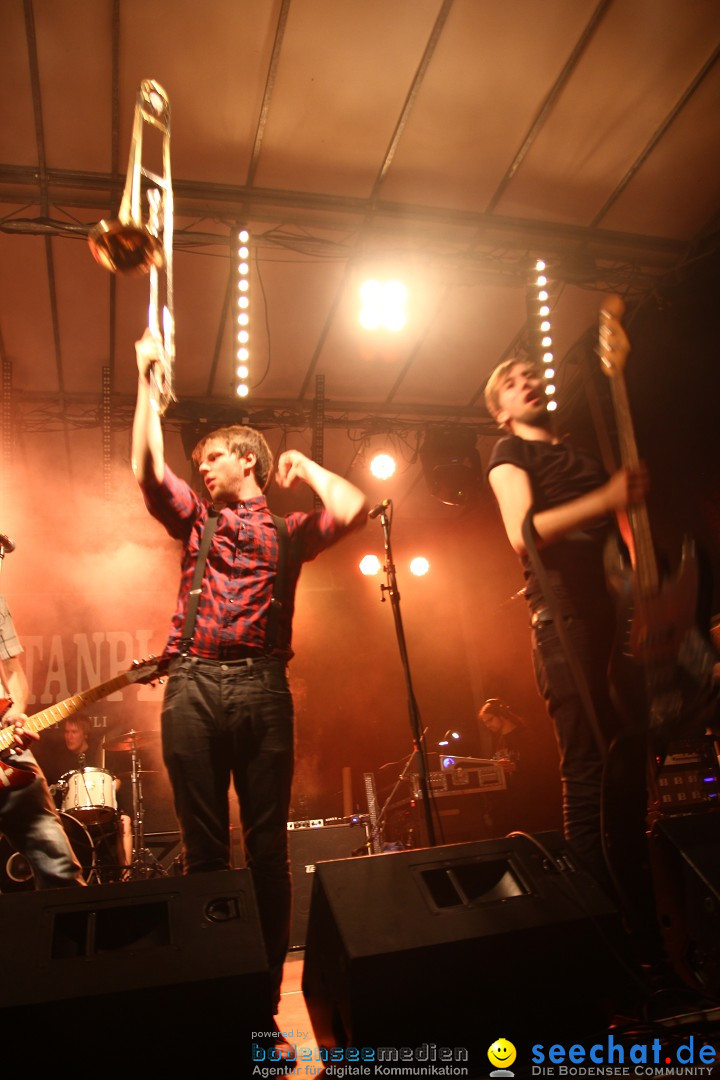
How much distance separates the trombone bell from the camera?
8.50 feet

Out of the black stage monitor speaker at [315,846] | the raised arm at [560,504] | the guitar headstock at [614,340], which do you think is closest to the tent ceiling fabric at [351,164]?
the guitar headstock at [614,340]

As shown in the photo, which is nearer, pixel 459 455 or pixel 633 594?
pixel 633 594

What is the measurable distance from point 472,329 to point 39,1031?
6132 millimetres

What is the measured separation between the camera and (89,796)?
589cm

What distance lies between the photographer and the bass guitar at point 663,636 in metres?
2.02

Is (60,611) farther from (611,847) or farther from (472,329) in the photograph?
(611,847)

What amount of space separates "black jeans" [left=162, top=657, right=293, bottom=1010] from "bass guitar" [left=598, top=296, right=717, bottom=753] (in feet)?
3.65

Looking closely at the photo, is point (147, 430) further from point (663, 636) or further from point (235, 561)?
point (663, 636)

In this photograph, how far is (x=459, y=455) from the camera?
7289 millimetres

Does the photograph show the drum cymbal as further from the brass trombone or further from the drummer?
the brass trombone

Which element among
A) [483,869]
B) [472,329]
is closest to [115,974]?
[483,869]

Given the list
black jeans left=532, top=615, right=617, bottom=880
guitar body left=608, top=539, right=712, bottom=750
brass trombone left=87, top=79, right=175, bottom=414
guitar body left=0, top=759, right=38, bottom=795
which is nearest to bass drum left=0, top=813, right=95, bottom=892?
guitar body left=0, top=759, right=38, bottom=795

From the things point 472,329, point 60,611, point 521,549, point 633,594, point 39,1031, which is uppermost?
point 472,329

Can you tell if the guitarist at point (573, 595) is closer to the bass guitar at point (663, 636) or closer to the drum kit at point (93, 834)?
the bass guitar at point (663, 636)
